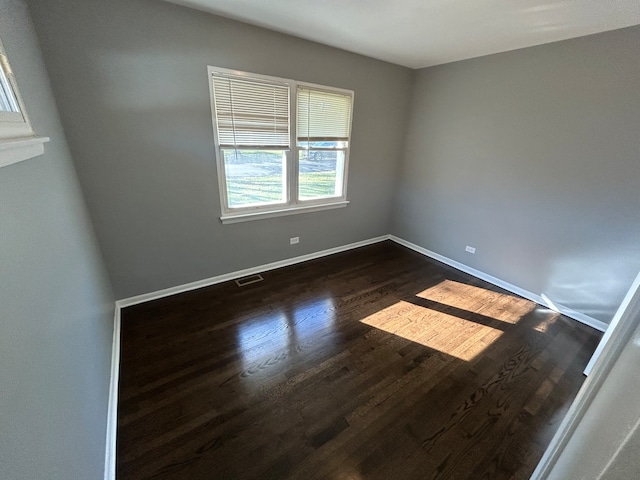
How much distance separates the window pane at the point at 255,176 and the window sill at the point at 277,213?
0.35 ft

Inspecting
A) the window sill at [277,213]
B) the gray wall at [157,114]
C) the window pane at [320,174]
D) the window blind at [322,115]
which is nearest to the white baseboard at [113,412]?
the gray wall at [157,114]

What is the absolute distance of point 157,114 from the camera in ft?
6.87

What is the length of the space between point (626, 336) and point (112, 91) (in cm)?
301

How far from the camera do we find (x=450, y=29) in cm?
214

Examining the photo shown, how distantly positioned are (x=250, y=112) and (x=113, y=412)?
254 centimetres

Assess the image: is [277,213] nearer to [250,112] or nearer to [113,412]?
[250,112]

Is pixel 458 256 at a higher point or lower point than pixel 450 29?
lower

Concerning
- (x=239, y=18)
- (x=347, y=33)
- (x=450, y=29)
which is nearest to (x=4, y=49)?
(x=239, y=18)

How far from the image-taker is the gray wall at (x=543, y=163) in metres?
2.08

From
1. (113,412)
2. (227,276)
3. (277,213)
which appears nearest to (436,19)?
(277,213)

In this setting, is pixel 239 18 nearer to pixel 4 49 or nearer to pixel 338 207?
pixel 4 49

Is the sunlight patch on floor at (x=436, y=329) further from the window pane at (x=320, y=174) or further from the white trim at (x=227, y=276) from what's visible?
the window pane at (x=320, y=174)

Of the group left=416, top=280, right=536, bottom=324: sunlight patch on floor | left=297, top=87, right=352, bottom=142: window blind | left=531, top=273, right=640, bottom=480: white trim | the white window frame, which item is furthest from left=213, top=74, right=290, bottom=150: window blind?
left=531, top=273, right=640, bottom=480: white trim

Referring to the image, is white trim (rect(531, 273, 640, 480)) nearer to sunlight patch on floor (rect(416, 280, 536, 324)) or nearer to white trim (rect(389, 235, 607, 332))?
sunlight patch on floor (rect(416, 280, 536, 324))
